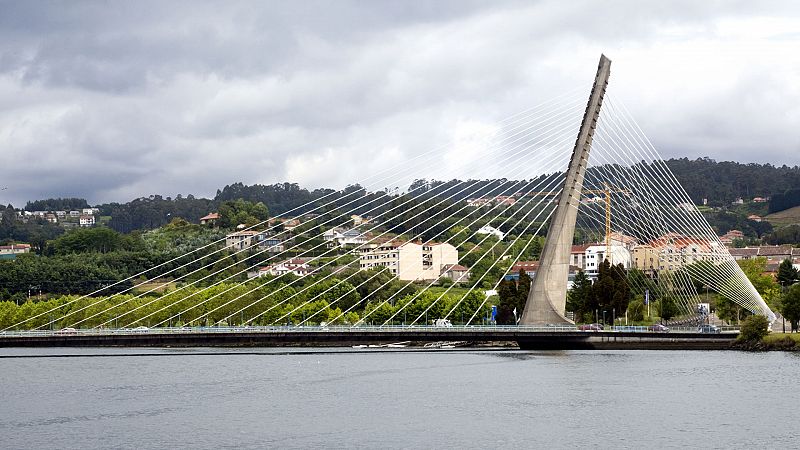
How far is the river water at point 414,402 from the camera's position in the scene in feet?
119

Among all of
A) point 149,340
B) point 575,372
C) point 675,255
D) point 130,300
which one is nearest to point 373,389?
point 575,372

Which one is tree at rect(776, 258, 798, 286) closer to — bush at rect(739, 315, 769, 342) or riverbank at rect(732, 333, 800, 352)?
riverbank at rect(732, 333, 800, 352)

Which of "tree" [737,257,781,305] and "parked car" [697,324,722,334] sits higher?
"tree" [737,257,781,305]

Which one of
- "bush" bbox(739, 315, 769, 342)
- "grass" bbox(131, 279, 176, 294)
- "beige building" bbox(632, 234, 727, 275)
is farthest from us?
"grass" bbox(131, 279, 176, 294)

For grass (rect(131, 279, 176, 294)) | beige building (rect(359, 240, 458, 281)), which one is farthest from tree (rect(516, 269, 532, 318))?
grass (rect(131, 279, 176, 294))

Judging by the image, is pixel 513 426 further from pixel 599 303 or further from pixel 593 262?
pixel 593 262

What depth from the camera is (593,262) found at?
412 feet

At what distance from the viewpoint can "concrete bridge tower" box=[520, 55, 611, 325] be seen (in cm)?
6619

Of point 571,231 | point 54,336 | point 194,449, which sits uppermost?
point 571,231

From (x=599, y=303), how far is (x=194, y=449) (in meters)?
47.4

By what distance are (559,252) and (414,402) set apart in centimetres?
2444

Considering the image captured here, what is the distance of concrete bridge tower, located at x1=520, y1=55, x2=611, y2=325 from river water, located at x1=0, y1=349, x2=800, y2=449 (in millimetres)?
3082

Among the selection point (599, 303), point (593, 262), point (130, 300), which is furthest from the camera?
point (593, 262)

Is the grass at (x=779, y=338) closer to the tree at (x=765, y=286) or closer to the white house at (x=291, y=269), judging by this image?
the tree at (x=765, y=286)
